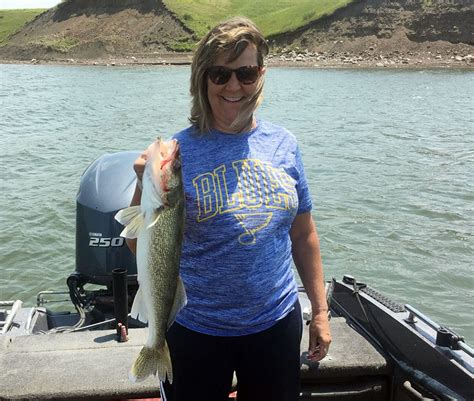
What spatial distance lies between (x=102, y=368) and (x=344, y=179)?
12.6 metres

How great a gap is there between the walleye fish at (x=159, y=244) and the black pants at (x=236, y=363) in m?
0.07

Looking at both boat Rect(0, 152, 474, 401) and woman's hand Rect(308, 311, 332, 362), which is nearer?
woman's hand Rect(308, 311, 332, 362)

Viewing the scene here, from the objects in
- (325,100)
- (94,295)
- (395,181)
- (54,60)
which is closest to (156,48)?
(54,60)

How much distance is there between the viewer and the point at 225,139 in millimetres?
2484

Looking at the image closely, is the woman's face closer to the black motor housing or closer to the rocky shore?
the black motor housing

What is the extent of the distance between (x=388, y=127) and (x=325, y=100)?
10803mm

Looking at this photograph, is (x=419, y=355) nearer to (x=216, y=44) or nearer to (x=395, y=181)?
(x=216, y=44)

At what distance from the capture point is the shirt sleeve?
262 cm

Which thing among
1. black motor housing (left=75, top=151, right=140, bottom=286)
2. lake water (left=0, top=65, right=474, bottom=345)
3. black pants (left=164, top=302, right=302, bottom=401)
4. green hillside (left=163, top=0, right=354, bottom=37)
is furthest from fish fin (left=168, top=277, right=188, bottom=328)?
green hillside (left=163, top=0, right=354, bottom=37)

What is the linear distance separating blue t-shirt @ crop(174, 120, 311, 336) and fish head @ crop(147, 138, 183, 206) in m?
0.11

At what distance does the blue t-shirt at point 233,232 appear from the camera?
239 cm

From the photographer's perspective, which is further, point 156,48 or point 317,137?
point 156,48

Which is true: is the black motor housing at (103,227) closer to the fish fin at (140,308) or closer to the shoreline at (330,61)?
the fish fin at (140,308)

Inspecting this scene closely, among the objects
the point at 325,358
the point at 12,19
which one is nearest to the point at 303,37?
the point at 12,19
